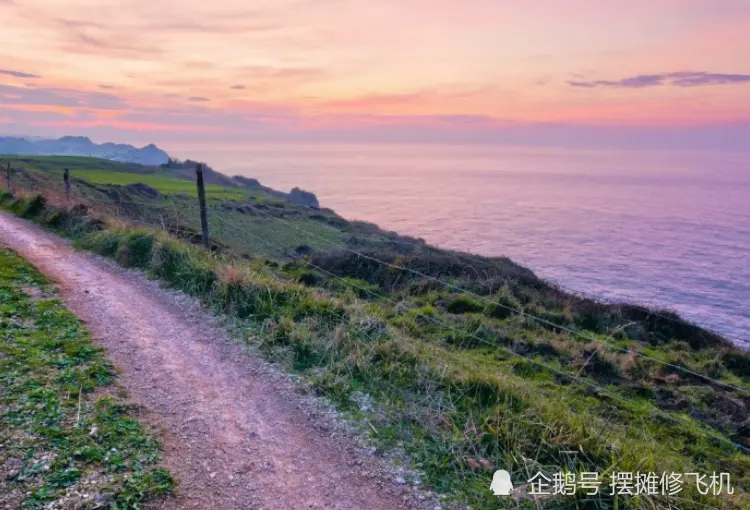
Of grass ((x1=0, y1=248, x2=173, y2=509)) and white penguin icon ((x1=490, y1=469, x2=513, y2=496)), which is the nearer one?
grass ((x1=0, y1=248, x2=173, y2=509))

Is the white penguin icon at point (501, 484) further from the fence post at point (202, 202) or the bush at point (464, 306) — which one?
the fence post at point (202, 202)

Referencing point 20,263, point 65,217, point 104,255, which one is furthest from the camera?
point 65,217

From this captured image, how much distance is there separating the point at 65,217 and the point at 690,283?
32.4m

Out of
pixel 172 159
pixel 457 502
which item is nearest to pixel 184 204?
pixel 457 502

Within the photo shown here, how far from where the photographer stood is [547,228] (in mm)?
52688

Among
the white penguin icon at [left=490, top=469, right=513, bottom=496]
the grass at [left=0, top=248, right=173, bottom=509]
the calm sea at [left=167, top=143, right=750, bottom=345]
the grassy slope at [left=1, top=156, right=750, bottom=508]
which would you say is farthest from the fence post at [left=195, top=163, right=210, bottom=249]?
the calm sea at [left=167, top=143, right=750, bottom=345]

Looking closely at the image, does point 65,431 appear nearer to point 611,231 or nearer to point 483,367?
point 483,367

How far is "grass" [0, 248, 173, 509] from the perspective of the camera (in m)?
4.16

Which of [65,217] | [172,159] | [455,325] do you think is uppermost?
[172,159]

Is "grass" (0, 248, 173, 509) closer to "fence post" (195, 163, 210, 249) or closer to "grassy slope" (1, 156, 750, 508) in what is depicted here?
"grassy slope" (1, 156, 750, 508)

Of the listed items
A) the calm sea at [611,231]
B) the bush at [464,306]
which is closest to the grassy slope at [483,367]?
the bush at [464,306]

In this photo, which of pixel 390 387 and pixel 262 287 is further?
pixel 262 287

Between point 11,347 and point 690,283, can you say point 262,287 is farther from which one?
point 690,283

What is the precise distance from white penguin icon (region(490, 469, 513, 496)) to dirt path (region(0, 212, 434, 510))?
29.3 inches
